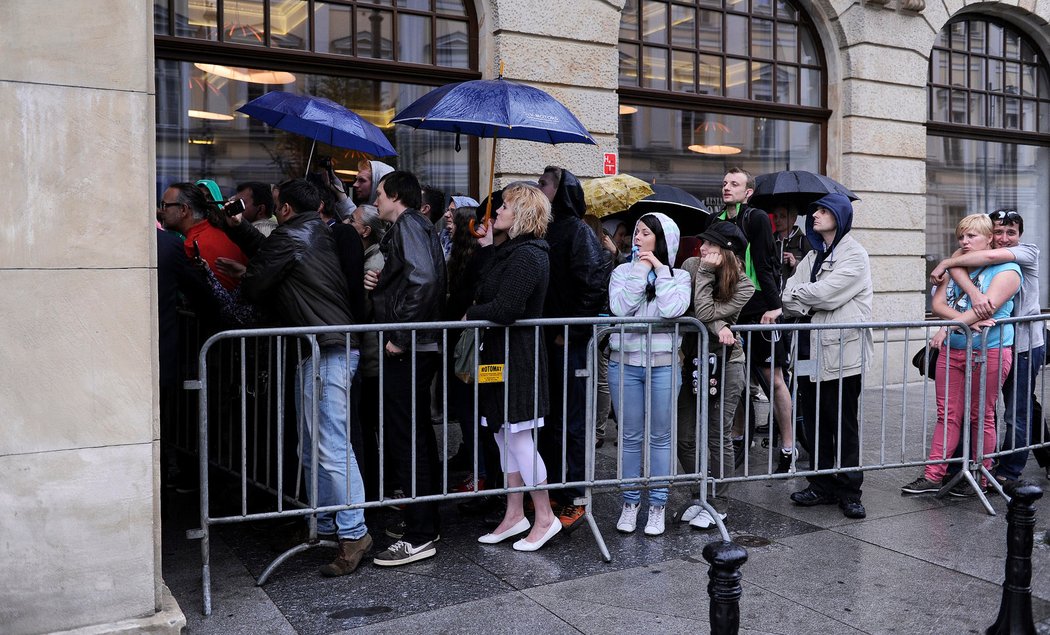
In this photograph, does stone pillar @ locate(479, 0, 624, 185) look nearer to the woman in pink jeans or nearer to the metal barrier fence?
the metal barrier fence

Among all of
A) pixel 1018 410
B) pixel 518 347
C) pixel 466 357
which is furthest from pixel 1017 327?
pixel 466 357

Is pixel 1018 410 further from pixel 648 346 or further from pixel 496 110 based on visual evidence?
pixel 496 110

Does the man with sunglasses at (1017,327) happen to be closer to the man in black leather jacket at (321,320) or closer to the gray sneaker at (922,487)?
the gray sneaker at (922,487)

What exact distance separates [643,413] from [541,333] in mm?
800

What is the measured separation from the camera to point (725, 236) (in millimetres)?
5883

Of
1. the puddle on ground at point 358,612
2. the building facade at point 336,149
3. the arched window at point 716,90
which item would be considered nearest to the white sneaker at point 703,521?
the puddle on ground at point 358,612

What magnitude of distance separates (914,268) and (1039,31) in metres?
4.13

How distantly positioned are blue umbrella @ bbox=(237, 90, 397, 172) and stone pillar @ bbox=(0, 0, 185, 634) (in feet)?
9.76

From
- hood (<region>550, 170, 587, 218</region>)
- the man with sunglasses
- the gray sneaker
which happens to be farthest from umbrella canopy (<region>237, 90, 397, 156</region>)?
the gray sneaker

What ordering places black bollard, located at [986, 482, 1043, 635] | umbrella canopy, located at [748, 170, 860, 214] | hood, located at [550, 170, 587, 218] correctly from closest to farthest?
black bollard, located at [986, 482, 1043, 635]
hood, located at [550, 170, 587, 218]
umbrella canopy, located at [748, 170, 860, 214]

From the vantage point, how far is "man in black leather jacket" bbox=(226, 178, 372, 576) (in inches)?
198

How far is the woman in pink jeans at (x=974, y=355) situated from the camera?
261 inches

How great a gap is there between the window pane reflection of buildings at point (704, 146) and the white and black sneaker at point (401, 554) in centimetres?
638

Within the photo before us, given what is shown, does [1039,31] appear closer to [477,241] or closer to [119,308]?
[477,241]
